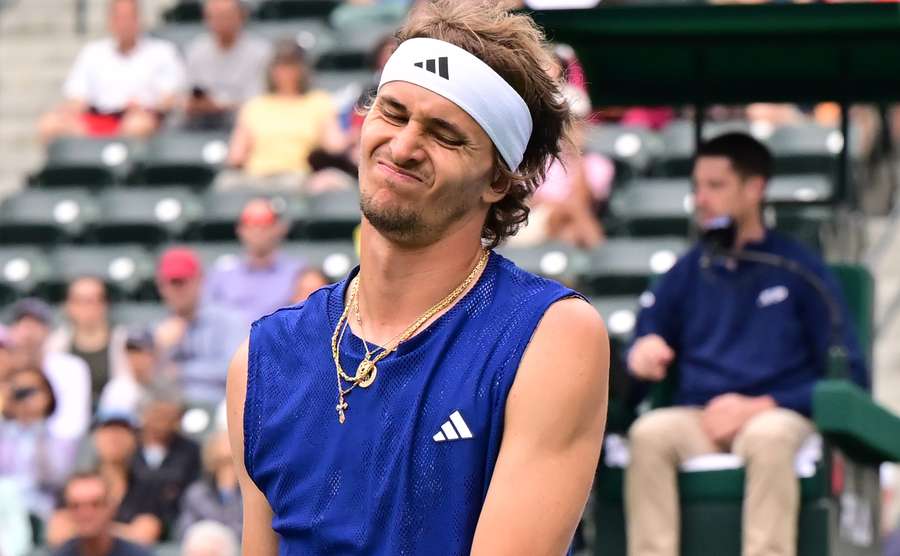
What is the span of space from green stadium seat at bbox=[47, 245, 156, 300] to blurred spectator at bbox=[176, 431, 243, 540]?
2455 mm

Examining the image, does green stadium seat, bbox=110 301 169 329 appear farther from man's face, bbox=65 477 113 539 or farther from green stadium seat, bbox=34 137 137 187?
man's face, bbox=65 477 113 539

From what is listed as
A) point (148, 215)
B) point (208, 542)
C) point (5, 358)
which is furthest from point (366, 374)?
point (148, 215)

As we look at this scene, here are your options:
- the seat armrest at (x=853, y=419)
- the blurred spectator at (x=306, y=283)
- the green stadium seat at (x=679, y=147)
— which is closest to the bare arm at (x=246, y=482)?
the seat armrest at (x=853, y=419)

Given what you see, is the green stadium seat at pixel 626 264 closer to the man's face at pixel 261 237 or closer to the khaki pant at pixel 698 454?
the man's face at pixel 261 237

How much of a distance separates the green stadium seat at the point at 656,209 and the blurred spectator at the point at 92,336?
2.83 meters

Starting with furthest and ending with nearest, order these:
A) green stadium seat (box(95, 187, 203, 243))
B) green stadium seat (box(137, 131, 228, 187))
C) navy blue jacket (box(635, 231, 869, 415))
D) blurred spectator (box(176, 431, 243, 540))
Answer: green stadium seat (box(137, 131, 228, 187)) → green stadium seat (box(95, 187, 203, 243)) → blurred spectator (box(176, 431, 243, 540)) → navy blue jacket (box(635, 231, 869, 415))

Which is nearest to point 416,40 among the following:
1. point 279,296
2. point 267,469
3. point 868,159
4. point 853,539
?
point 267,469

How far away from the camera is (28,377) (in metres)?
9.69

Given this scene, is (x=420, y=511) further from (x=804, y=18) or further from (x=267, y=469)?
(x=804, y=18)

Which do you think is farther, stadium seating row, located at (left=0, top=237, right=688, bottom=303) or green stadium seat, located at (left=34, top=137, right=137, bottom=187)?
green stadium seat, located at (left=34, top=137, right=137, bottom=187)

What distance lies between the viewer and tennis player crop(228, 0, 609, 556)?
2.59m

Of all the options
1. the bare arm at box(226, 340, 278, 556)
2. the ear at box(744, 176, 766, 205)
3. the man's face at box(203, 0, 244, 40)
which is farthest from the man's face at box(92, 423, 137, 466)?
→ the bare arm at box(226, 340, 278, 556)

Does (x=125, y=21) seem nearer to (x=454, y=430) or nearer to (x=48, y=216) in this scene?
(x=48, y=216)

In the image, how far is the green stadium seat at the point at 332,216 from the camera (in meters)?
10.8
